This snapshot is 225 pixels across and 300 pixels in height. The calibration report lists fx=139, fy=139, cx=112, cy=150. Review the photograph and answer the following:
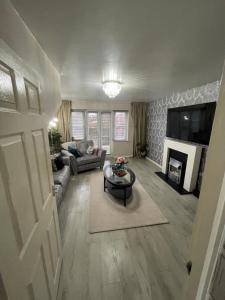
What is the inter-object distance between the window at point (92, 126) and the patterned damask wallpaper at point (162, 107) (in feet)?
7.26

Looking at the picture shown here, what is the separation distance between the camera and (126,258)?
1.76 meters

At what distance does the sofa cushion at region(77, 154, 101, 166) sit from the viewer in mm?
4223

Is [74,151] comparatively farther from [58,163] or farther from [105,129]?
[105,129]

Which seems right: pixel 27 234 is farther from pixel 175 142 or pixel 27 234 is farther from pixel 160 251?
pixel 175 142

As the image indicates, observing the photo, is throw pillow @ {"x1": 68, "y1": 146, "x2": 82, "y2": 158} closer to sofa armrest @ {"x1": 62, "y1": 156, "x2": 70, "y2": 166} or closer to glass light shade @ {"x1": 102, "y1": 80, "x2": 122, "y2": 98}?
sofa armrest @ {"x1": 62, "y1": 156, "x2": 70, "y2": 166}

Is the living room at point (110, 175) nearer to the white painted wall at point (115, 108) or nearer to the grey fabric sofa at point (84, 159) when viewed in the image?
the grey fabric sofa at point (84, 159)

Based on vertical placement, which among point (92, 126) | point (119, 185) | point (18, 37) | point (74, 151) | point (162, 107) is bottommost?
point (119, 185)

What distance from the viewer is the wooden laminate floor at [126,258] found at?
144 cm

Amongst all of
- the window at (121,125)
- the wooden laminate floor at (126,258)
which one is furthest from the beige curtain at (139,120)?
the wooden laminate floor at (126,258)

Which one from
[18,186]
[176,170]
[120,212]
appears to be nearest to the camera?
[18,186]

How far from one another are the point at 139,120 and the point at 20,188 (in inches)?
219

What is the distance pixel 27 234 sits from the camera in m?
0.80

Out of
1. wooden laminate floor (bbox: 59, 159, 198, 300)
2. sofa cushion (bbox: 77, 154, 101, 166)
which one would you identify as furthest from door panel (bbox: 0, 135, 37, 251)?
sofa cushion (bbox: 77, 154, 101, 166)

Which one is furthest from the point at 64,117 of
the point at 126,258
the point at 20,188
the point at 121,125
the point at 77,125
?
the point at 20,188
